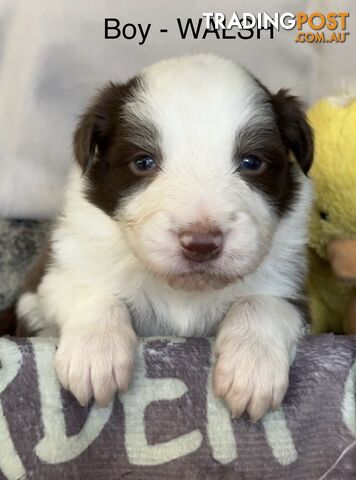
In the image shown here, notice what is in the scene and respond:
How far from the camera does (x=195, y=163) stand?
228 cm

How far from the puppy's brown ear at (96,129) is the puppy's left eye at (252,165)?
0.52 metres

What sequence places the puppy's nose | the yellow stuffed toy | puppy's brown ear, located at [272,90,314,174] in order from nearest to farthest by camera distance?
1. the puppy's nose
2. puppy's brown ear, located at [272,90,314,174]
3. the yellow stuffed toy

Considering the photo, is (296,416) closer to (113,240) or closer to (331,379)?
(331,379)

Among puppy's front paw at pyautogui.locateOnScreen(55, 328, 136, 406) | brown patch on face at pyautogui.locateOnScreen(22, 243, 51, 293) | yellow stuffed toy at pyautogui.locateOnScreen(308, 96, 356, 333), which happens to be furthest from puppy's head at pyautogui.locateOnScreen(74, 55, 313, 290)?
brown patch on face at pyautogui.locateOnScreen(22, 243, 51, 293)

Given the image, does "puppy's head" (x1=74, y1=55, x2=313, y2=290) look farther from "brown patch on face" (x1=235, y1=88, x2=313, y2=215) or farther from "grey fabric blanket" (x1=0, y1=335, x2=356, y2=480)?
"grey fabric blanket" (x1=0, y1=335, x2=356, y2=480)

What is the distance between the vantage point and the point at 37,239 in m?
3.85

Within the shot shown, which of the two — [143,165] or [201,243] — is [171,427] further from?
[143,165]

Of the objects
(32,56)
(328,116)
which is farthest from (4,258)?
(328,116)

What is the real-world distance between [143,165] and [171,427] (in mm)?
899

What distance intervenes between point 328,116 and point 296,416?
1319 mm

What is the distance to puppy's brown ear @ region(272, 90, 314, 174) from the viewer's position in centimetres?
263

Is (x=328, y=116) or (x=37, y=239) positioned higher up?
(x=328, y=116)

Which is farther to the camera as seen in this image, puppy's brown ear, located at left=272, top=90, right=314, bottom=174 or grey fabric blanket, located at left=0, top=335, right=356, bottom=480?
puppy's brown ear, located at left=272, top=90, right=314, bottom=174

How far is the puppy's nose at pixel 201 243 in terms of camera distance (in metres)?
2.02
